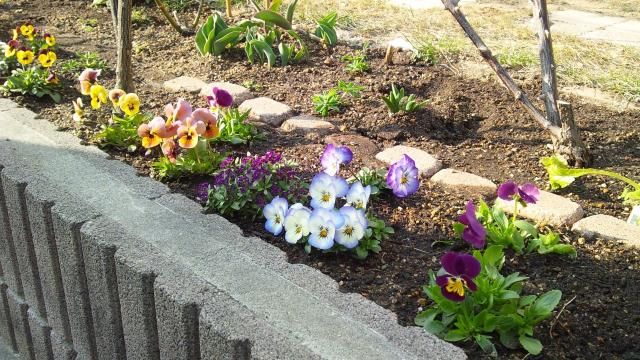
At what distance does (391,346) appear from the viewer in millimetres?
1515

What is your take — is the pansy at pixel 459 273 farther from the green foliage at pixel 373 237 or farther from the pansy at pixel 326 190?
the pansy at pixel 326 190

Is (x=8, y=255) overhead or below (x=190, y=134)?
below

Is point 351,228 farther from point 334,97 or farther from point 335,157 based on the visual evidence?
point 334,97

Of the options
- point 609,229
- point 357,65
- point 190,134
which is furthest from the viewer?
point 357,65

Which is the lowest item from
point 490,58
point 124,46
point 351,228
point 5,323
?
point 5,323

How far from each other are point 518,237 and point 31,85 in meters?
2.27

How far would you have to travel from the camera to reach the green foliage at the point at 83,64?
3.70 meters

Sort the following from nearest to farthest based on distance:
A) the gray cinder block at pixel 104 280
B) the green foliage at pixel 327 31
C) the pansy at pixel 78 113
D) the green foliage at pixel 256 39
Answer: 1. the gray cinder block at pixel 104 280
2. the pansy at pixel 78 113
3. the green foliage at pixel 256 39
4. the green foliage at pixel 327 31

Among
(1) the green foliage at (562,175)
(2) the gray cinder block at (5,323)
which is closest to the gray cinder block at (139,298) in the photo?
(2) the gray cinder block at (5,323)

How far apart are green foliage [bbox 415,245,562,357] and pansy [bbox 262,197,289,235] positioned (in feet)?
1.58

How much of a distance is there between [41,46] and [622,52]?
3251mm

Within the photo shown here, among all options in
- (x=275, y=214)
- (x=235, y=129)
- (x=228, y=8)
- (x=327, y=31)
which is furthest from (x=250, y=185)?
(x=228, y=8)

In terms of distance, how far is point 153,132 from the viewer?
243 centimetres

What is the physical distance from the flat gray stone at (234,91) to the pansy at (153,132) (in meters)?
0.87
